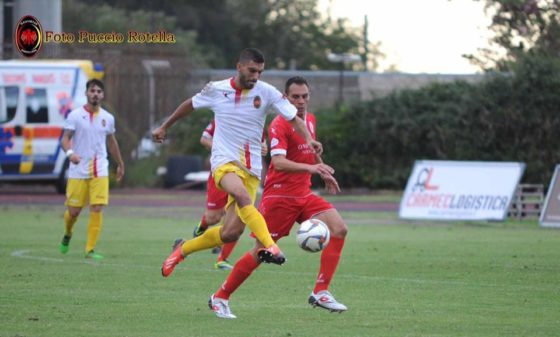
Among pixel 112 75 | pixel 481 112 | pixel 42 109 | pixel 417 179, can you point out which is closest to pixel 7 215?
pixel 42 109

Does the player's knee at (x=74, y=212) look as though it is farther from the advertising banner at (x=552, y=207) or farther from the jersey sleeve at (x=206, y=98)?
the advertising banner at (x=552, y=207)

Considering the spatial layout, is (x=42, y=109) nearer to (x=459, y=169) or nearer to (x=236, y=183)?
(x=459, y=169)

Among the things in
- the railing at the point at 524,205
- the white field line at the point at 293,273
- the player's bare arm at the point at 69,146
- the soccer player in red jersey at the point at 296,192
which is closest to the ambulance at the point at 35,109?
the railing at the point at 524,205

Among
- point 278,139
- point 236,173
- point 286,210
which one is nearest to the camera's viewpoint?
point 236,173

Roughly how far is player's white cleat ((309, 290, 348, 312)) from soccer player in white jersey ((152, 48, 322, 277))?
893 mm

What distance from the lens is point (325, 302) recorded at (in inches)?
430

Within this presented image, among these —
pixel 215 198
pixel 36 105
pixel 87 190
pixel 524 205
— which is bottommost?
pixel 524 205

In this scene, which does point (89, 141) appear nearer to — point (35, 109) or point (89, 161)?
point (89, 161)

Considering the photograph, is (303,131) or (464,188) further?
(464,188)

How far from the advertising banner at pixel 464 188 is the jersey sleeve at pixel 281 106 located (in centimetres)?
1442

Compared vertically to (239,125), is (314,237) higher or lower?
lower

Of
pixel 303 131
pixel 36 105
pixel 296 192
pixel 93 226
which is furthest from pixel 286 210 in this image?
pixel 36 105

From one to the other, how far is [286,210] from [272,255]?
1.22m

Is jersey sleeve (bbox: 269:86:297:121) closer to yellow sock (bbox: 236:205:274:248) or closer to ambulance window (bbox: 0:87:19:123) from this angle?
yellow sock (bbox: 236:205:274:248)
